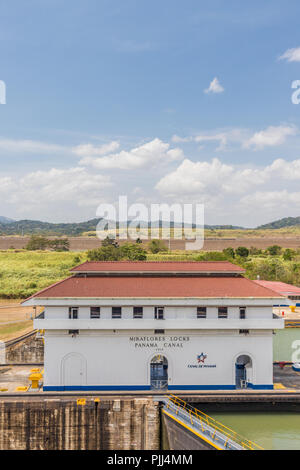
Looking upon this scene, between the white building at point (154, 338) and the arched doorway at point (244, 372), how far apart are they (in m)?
0.06

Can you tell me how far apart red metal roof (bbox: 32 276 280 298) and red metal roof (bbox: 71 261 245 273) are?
653 mm

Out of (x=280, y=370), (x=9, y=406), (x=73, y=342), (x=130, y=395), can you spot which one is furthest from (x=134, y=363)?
(x=280, y=370)

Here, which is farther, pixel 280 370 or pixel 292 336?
pixel 292 336

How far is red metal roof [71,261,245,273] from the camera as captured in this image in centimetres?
2662

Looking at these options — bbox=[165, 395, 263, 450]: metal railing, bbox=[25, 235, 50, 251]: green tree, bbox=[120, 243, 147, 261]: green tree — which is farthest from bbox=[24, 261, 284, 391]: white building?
bbox=[25, 235, 50, 251]: green tree

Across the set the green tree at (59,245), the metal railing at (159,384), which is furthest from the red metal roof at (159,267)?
the green tree at (59,245)

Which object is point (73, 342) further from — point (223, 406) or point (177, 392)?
point (223, 406)

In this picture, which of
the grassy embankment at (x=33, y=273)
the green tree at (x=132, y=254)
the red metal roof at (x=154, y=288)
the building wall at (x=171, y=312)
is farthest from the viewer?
the green tree at (x=132, y=254)

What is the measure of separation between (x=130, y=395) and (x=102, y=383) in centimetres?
191

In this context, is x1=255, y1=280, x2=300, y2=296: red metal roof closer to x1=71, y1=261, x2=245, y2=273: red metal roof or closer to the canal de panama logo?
x1=71, y1=261, x2=245, y2=273: red metal roof

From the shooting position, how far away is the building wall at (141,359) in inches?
902

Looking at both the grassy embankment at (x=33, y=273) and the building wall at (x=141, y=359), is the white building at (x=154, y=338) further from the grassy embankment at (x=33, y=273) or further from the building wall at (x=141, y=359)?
the grassy embankment at (x=33, y=273)

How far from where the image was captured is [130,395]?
22.1 metres
